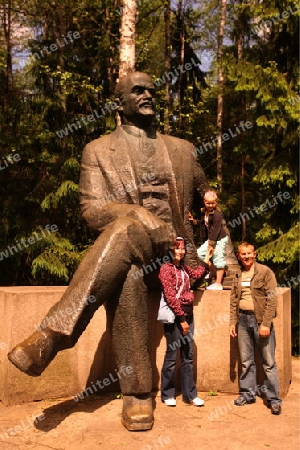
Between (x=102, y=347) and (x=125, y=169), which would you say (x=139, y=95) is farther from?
(x=102, y=347)

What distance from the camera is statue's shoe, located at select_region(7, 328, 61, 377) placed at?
10.4 feet

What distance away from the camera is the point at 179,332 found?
4.08 m

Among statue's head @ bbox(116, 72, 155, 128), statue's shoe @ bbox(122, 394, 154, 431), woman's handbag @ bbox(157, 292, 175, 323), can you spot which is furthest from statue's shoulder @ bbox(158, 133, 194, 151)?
statue's shoe @ bbox(122, 394, 154, 431)

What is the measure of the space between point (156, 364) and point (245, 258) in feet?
4.17

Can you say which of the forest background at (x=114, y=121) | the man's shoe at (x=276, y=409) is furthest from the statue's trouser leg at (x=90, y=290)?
the forest background at (x=114, y=121)

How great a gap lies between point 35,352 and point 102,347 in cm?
142

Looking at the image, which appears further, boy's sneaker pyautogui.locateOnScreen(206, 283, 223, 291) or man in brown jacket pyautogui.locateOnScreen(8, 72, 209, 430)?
boy's sneaker pyautogui.locateOnScreen(206, 283, 223, 291)

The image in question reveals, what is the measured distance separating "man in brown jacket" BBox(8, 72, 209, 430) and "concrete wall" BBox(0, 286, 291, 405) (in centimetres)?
54

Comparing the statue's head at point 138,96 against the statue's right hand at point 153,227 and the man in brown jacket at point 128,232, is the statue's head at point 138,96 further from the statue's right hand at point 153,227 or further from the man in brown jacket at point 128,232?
the statue's right hand at point 153,227

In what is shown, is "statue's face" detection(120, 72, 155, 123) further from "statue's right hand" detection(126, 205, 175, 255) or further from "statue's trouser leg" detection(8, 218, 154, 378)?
"statue's trouser leg" detection(8, 218, 154, 378)

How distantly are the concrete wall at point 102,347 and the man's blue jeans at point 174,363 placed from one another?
40 centimetres

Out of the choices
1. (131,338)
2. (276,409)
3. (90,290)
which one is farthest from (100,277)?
(276,409)

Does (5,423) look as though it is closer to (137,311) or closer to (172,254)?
(137,311)

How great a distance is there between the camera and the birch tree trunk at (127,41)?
7.84m
